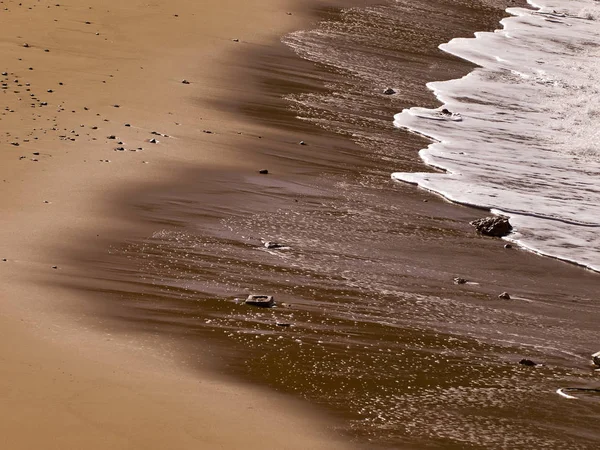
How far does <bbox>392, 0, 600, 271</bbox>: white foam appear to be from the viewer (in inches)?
382

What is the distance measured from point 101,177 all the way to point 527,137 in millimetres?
5818

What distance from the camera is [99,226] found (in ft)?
25.6

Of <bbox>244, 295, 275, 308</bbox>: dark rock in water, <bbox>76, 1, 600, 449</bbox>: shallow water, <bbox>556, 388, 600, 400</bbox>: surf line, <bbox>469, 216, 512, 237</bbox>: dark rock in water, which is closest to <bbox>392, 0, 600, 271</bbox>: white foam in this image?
<bbox>469, 216, 512, 237</bbox>: dark rock in water

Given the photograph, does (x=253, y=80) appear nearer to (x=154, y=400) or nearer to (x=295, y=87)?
(x=295, y=87)

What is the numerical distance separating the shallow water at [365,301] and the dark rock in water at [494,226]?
137mm

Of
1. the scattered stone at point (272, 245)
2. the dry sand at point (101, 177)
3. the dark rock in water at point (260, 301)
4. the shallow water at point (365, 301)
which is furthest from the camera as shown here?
the scattered stone at point (272, 245)

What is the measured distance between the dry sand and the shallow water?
13.3 inches

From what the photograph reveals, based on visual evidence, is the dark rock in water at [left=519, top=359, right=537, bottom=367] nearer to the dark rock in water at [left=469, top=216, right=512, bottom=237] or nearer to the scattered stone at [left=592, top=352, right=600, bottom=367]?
the scattered stone at [left=592, top=352, right=600, bottom=367]

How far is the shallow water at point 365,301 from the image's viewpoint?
5531 millimetres

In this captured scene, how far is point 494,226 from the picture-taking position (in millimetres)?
8969

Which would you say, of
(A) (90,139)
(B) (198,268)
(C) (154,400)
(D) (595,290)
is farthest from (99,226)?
(D) (595,290)

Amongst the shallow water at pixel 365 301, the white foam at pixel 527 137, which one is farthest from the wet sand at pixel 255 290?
the white foam at pixel 527 137

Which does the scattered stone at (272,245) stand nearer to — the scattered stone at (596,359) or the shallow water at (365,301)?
the shallow water at (365,301)

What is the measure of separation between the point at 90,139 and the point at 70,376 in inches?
196
